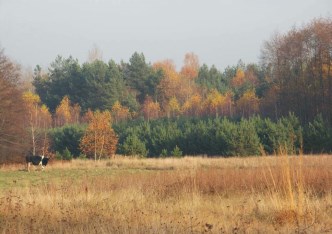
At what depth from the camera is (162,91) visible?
3004 inches

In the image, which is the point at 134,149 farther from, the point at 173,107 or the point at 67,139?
the point at 173,107

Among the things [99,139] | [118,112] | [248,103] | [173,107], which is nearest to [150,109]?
[173,107]

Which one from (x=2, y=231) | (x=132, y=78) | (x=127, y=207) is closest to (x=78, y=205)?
(x=127, y=207)

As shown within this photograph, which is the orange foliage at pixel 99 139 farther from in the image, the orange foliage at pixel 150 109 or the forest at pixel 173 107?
the orange foliage at pixel 150 109

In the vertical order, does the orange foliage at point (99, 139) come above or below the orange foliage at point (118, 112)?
below

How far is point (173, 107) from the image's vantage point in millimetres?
74688

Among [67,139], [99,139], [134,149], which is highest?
[67,139]

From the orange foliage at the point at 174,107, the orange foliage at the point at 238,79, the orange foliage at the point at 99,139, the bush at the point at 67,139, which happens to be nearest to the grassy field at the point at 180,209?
the orange foliage at the point at 99,139

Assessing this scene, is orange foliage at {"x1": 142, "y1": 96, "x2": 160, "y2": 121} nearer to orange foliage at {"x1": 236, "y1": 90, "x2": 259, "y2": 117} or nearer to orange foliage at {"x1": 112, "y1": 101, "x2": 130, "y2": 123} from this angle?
orange foliage at {"x1": 112, "y1": 101, "x2": 130, "y2": 123}

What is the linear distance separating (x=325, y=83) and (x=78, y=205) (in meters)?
42.9

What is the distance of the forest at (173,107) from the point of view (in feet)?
127

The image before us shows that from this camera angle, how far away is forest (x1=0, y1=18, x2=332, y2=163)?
127ft

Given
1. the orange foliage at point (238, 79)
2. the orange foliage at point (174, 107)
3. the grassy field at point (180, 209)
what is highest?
the orange foliage at point (238, 79)

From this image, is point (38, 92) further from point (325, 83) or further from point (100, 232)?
point (100, 232)
